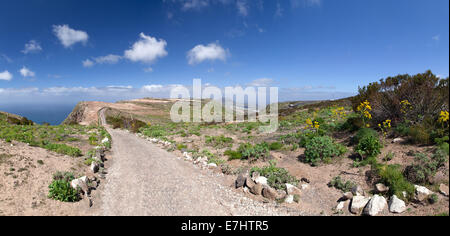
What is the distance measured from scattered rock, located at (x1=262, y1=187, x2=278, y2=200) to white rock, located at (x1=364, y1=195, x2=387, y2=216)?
267cm

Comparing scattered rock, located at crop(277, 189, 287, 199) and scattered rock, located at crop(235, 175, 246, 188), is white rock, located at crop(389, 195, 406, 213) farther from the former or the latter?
scattered rock, located at crop(235, 175, 246, 188)

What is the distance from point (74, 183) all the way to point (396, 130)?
14.1m

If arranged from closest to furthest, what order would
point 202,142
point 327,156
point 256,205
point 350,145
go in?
point 256,205, point 327,156, point 350,145, point 202,142

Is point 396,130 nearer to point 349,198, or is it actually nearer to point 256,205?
point 349,198

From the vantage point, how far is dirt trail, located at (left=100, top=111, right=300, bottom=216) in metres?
6.07

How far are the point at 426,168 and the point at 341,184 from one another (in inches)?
93.3

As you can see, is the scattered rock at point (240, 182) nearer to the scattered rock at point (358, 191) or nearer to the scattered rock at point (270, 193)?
the scattered rock at point (270, 193)

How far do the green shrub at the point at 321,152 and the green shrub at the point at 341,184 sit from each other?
1.75 meters

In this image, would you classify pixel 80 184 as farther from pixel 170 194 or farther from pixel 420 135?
pixel 420 135

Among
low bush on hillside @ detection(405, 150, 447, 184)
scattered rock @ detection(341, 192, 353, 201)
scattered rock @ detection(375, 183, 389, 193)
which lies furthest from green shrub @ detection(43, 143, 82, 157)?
low bush on hillside @ detection(405, 150, 447, 184)

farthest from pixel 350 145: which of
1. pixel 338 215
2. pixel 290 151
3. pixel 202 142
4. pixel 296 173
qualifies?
pixel 202 142

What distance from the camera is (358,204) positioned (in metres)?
5.42

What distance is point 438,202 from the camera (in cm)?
482
